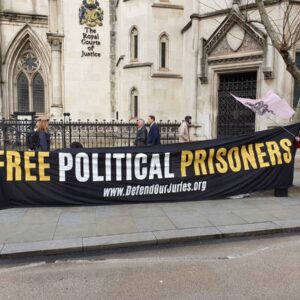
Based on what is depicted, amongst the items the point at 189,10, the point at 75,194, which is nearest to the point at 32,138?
the point at 75,194

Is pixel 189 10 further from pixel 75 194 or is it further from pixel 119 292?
pixel 119 292

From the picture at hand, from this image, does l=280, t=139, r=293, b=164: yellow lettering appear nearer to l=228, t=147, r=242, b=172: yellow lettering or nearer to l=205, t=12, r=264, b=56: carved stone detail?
l=228, t=147, r=242, b=172: yellow lettering

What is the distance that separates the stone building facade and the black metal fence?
1.14 m

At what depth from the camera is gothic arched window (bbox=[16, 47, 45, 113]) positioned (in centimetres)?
2269

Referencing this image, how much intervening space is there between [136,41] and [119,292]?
15.2m

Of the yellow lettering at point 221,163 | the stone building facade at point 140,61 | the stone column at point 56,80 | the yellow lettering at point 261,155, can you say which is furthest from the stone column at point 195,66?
the stone column at point 56,80

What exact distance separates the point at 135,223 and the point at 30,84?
19184 millimetres

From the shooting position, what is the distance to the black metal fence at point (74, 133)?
13561mm

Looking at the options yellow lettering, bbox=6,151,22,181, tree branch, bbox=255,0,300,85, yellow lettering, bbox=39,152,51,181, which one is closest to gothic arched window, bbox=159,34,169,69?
tree branch, bbox=255,0,300,85

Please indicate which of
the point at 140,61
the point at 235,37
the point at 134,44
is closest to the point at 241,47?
the point at 235,37

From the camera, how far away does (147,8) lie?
1667 cm

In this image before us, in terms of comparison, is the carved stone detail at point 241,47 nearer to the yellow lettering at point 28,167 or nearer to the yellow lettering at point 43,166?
the yellow lettering at point 43,166

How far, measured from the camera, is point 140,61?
1705 centimetres

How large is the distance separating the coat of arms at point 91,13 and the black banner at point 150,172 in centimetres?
1562
